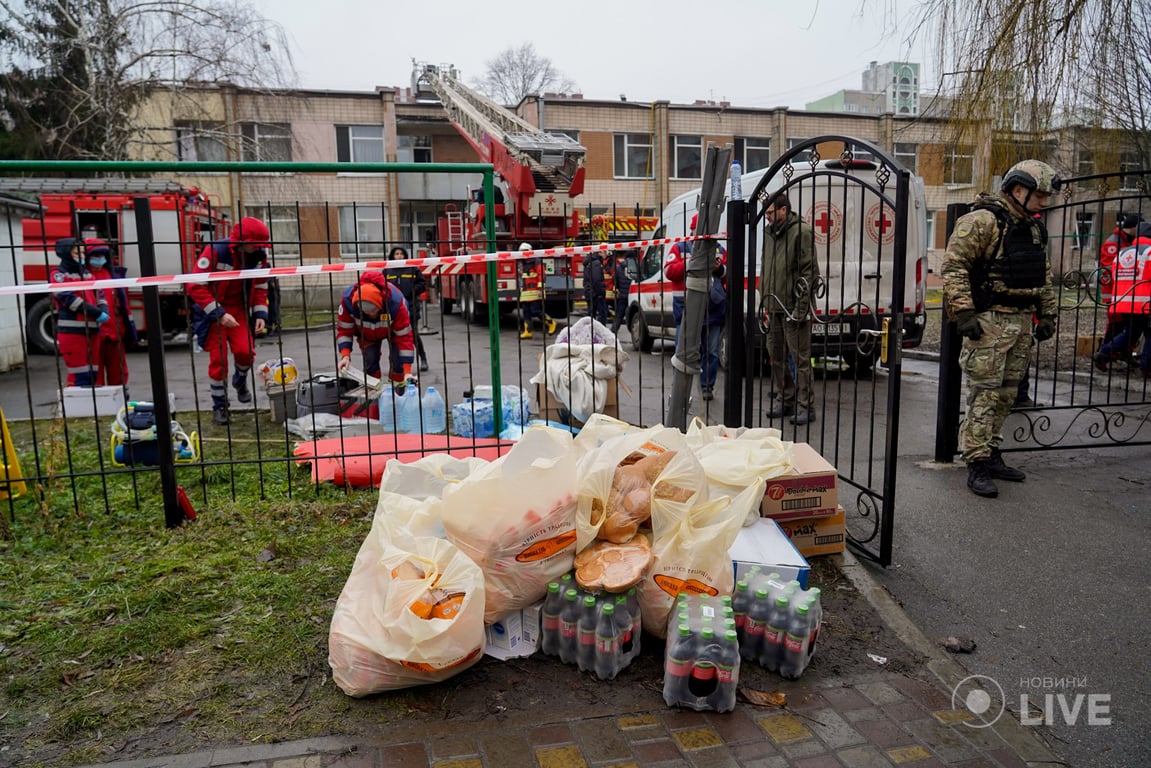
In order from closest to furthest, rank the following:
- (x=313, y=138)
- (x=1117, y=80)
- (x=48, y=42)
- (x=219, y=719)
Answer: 1. (x=219, y=719)
2. (x=1117, y=80)
3. (x=48, y=42)
4. (x=313, y=138)

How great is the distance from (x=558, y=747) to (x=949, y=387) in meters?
4.23

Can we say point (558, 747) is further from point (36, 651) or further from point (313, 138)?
point (313, 138)

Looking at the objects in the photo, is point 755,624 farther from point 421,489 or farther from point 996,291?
point 996,291

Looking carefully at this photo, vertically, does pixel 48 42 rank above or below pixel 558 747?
above

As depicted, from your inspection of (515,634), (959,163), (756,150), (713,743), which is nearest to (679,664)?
(713,743)

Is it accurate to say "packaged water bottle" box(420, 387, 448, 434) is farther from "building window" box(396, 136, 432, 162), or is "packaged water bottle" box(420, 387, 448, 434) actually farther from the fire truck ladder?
"building window" box(396, 136, 432, 162)

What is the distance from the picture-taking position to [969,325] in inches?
192

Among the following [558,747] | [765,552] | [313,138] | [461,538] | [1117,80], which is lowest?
[558,747]

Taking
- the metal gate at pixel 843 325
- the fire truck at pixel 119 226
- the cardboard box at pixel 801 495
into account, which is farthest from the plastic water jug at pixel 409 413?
the fire truck at pixel 119 226

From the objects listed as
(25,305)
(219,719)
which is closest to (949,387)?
(219,719)

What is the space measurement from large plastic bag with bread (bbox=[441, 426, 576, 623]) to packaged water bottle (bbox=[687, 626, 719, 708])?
2.15 ft

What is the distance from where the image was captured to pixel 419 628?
8.79 ft

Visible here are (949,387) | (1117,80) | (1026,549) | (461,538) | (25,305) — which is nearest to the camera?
(461,538)

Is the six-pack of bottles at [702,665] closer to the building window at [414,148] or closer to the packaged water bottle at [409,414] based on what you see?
the packaged water bottle at [409,414]
